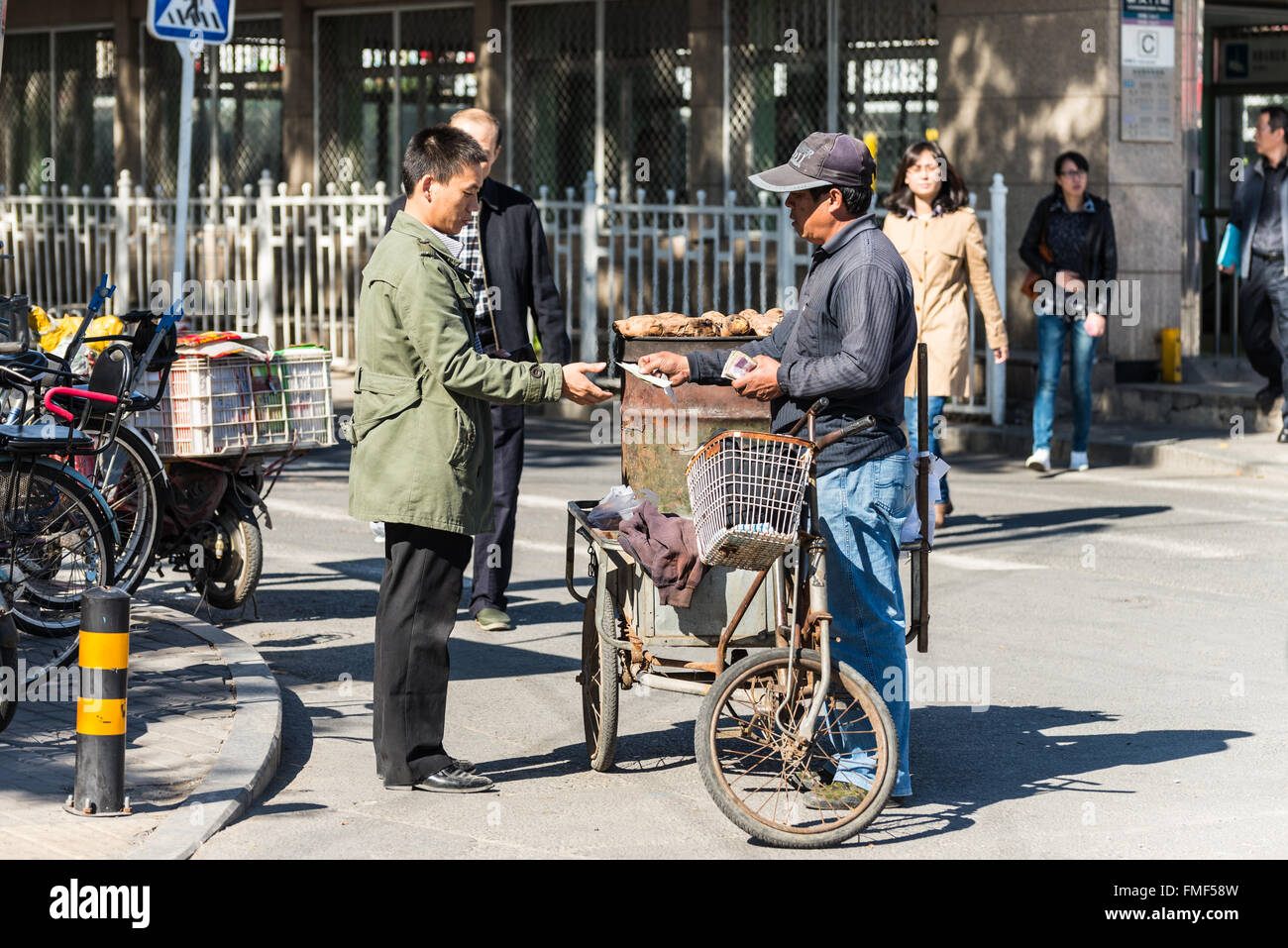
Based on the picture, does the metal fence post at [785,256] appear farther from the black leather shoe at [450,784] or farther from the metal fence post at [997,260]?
the black leather shoe at [450,784]

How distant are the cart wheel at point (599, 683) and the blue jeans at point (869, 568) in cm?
72

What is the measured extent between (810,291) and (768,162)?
41.6ft

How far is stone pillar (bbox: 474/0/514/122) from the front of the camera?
65.9ft

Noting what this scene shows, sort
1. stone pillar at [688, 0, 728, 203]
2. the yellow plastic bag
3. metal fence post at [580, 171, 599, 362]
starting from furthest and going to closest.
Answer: stone pillar at [688, 0, 728, 203] → metal fence post at [580, 171, 599, 362] → the yellow plastic bag

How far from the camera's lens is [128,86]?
23844 mm

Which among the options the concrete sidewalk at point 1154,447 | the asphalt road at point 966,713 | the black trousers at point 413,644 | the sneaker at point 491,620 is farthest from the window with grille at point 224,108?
the black trousers at point 413,644

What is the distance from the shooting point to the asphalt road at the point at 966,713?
560cm

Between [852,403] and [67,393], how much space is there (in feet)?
11.6

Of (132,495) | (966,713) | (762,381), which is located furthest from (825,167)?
(132,495)

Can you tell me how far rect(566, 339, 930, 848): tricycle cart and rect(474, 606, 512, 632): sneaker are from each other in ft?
7.59

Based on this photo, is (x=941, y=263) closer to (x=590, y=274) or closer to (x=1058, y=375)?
(x=1058, y=375)

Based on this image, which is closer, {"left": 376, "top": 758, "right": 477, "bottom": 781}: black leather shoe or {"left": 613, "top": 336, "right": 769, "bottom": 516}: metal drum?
{"left": 376, "top": 758, "right": 477, "bottom": 781}: black leather shoe

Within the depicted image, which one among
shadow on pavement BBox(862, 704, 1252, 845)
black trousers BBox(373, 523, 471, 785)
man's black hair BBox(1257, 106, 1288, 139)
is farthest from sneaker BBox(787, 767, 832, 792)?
man's black hair BBox(1257, 106, 1288, 139)

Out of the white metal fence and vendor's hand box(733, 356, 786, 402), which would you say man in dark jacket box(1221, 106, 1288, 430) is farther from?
vendor's hand box(733, 356, 786, 402)
